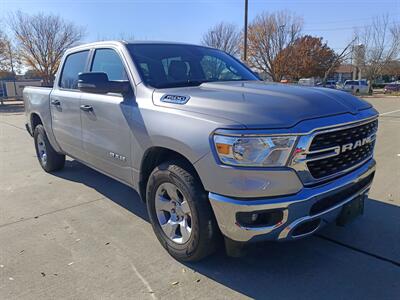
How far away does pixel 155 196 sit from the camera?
310cm

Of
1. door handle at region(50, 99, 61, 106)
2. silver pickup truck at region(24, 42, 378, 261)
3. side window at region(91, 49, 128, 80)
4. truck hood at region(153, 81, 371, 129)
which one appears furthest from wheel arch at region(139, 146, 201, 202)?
door handle at region(50, 99, 61, 106)

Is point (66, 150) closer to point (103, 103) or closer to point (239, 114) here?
point (103, 103)

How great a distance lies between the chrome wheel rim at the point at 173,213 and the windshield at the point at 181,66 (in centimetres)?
101

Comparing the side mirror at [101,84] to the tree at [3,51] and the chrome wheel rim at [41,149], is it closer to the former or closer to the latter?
the chrome wheel rim at [41,149]

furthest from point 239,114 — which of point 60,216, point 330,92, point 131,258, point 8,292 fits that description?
point 60,216

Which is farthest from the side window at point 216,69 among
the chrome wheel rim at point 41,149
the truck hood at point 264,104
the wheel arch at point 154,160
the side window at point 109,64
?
the chrome wheel rim at point 41,149

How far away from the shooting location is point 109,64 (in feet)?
12.3

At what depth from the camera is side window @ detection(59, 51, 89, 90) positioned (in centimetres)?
443

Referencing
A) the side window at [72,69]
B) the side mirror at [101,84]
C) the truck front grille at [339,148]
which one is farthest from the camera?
the side window at [72,69]

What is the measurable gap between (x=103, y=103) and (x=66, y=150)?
1.54m

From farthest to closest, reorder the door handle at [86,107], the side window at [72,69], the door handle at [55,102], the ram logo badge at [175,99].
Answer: the door handle at [55,102]
the side window at [72,69]
the door handle at [86,107]
the ram logo badge at [175,99]

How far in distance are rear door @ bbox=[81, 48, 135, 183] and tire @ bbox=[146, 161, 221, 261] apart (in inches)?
20.1

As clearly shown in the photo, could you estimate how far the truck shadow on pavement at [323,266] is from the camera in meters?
2.58

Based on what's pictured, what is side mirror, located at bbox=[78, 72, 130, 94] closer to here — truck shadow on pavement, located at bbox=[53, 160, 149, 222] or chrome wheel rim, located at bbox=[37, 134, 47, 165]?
truck shadow on pavement, located at bbox=[53, 160, 149, 222]
